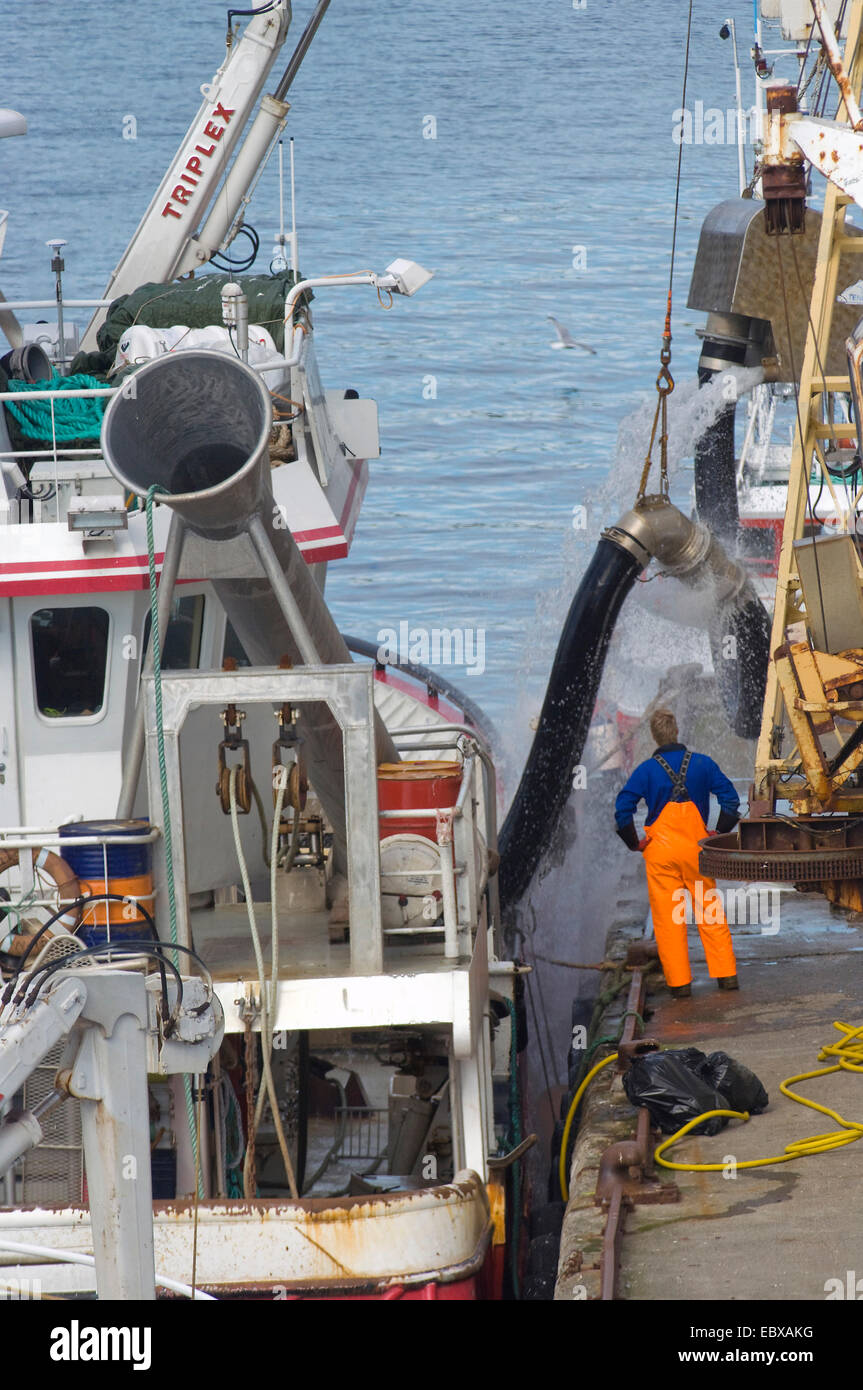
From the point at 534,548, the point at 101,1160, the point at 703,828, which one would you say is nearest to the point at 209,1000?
the point at 101,1160

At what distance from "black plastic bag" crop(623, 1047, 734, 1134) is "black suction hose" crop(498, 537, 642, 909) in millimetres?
3881

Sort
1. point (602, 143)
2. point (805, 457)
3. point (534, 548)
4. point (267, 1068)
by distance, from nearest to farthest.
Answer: point (267, 1068)
point (805, 457)
point (534, 548)
point (602, 143)

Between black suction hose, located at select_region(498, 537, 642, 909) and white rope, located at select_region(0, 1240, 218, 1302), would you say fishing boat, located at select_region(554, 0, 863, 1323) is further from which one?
white rope, located at select_region(0, 1240, 218, 1302)

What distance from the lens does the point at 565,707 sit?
1176 centimetres

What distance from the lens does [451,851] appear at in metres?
7.16

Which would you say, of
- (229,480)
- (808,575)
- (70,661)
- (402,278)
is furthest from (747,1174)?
(402,278)

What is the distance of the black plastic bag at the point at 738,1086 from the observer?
7531 millimetres

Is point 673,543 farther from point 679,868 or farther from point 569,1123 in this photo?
point 569,1123

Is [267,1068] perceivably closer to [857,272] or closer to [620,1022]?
[620,1022]

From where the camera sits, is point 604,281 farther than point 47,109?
No

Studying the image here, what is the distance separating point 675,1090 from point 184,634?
330cm

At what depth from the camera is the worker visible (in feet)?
29.3

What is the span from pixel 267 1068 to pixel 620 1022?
10.1ft

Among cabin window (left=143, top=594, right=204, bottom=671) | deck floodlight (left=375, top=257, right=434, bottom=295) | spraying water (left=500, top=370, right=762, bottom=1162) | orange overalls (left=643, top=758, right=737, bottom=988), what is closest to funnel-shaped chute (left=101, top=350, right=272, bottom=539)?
cabin window (left=143, top=594, right=204, bottom=671)
